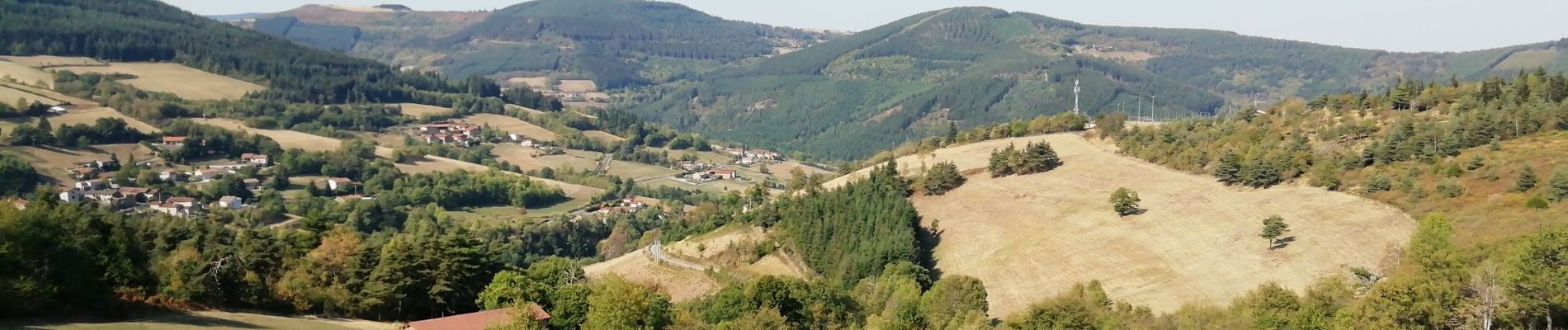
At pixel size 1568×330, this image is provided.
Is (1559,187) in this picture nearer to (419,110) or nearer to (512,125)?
(512,125)

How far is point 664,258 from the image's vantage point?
80125mm

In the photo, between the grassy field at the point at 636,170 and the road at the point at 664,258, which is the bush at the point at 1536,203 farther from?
the grassy field at the point at 636,170

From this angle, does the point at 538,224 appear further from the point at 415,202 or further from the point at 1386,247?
the point at 1386,247

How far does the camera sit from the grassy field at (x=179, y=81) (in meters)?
149

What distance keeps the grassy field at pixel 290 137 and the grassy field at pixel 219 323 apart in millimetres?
81377

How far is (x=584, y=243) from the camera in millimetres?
105438

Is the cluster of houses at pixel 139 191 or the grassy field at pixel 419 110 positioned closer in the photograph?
the cluster of houses at pixel 139 191

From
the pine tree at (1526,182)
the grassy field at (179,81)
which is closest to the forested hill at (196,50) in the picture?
the grassy field at (179,81)

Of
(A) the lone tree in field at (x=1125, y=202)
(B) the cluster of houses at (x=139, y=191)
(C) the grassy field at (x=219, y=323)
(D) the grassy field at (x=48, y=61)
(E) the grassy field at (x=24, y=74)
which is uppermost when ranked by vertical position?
(D) the grassy field at (x=48, y=61)

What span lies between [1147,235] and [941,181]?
2213 centimetres

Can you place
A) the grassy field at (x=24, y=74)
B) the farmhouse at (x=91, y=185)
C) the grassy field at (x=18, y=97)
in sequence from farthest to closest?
the grassy field at (x=24, y=74)
the grassy field at (x=18, y=97)
the farmhouse at (x=91, y=185)

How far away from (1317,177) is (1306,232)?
31.3 ft

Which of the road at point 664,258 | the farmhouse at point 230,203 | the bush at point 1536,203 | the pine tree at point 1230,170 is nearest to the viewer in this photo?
the bush at point 1536,203

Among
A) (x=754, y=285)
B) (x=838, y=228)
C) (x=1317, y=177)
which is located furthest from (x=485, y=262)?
(x=1317, y=177)
